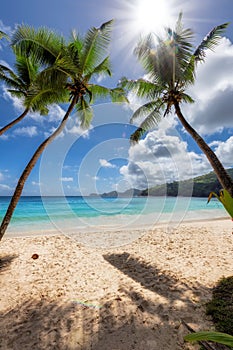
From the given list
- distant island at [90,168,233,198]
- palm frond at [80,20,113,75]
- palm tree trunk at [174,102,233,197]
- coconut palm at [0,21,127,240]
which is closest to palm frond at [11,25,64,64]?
coconut palm at [0,21,127,240]

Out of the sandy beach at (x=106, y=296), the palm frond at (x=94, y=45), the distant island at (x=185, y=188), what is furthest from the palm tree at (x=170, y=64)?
the distant island at (x=185, y=188)

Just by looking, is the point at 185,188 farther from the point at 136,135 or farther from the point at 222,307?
the point at 222,307

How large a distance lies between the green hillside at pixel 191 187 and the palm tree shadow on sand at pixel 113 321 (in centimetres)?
5604

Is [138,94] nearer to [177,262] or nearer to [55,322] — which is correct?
[177,262]

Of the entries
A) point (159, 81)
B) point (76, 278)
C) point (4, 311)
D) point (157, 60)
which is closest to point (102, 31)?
point (157, 60)

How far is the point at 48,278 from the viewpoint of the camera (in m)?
4.75

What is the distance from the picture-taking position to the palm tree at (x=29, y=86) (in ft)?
23.5

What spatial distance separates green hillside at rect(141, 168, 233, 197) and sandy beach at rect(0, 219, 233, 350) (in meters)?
54.2

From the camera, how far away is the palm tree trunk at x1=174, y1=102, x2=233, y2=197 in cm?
527

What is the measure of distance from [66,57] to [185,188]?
66.2 m

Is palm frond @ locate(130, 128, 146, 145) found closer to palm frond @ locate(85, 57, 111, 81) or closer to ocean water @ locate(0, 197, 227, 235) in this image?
palm frond @ locate(85, 57, 111, 81)

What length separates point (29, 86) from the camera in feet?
27.6

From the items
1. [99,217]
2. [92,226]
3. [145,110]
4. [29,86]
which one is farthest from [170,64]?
[99,217]

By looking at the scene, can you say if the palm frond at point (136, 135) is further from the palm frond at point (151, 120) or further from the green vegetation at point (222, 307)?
the green vegetation at point (222, 307)
